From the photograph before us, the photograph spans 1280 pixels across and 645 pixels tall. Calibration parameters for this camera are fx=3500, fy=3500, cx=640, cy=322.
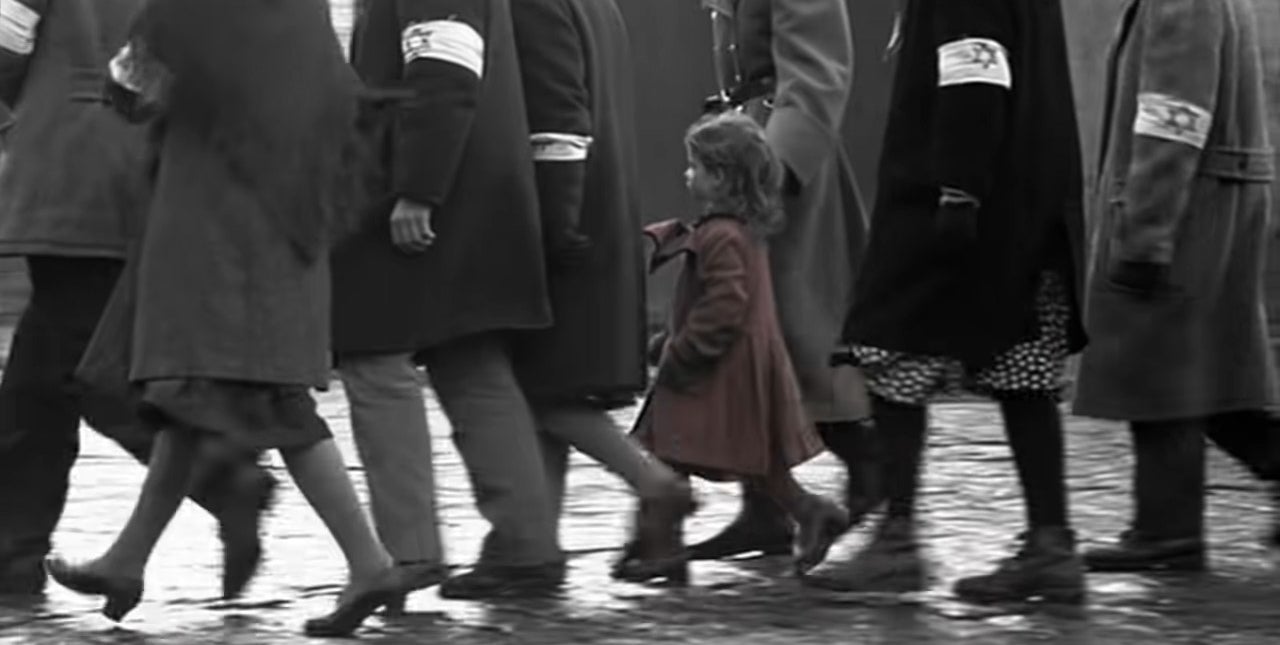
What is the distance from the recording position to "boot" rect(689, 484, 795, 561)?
887 centimetres

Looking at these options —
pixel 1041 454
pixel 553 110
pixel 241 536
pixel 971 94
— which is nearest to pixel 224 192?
pixel 241 536

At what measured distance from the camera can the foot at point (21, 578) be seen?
8.27 metres

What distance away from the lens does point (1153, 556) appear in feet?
28.2

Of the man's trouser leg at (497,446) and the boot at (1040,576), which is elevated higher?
the man's trouser leg at (497,446)

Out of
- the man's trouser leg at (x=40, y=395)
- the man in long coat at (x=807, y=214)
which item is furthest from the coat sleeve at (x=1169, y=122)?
the man's trouser leg at (x=40, y=395)

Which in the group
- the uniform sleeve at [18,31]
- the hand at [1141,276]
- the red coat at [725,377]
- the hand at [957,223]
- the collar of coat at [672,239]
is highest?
the uniform sleeve at [18,31]

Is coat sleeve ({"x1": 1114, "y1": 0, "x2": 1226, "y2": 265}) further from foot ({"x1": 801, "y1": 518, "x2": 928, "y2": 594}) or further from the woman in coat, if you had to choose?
the woman in coat

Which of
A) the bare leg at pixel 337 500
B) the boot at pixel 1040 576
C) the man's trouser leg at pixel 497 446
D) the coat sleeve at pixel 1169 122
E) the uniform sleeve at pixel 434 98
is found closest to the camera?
the bare leg at pixel 337 500

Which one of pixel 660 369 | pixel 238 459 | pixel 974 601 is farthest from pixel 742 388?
pixel 238 459

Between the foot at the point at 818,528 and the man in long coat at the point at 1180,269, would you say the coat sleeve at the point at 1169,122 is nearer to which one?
the man in long coat at the point at 1180,269

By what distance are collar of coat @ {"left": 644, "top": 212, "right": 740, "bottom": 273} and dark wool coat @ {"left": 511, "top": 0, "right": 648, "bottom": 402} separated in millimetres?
70

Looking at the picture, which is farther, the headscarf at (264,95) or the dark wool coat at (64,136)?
the dark wool coat at (64,136)

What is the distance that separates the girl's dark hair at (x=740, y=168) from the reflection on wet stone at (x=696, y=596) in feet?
2.98

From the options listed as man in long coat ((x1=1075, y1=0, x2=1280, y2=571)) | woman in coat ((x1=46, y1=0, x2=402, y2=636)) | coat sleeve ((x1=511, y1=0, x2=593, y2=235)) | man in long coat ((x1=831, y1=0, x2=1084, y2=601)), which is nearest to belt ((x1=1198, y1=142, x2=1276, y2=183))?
man in long coat ((x1=1075, y1=0, x2=1280, y2=571))
